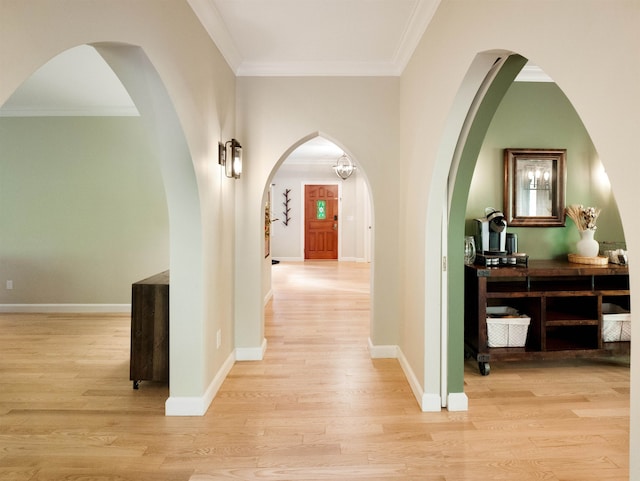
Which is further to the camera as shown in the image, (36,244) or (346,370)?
(36,244)

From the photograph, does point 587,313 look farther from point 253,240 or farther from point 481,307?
point 253,240

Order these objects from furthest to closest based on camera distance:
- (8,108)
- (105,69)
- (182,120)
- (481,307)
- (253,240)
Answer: (8,108)
(105,69)
(253,240)
(481,307)
(182,120)

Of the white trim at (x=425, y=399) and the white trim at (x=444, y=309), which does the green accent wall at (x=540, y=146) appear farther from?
the white trim at (x=425, y=399)

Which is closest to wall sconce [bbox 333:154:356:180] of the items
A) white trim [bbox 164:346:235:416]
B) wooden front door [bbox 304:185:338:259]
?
wooden front door [bbox 304:185:338:259]

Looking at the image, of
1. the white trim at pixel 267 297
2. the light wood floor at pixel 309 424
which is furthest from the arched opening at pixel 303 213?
the light wood floor at pixel 309 424

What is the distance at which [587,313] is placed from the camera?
3.14 meters

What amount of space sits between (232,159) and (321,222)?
7.76 m

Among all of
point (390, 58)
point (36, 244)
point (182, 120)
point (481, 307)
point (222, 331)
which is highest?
point (390, 58)

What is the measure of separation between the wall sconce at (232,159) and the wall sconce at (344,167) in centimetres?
570

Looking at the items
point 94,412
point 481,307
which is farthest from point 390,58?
point 94,412

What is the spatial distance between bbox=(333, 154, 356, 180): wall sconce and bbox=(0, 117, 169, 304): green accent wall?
186 inches

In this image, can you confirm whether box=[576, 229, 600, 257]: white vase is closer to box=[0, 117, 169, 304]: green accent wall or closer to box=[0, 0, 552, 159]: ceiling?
box=[0, 0, 552, 159]: ceiling

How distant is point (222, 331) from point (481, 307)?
80.7 inches

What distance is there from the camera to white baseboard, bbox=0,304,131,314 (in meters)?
4.91
